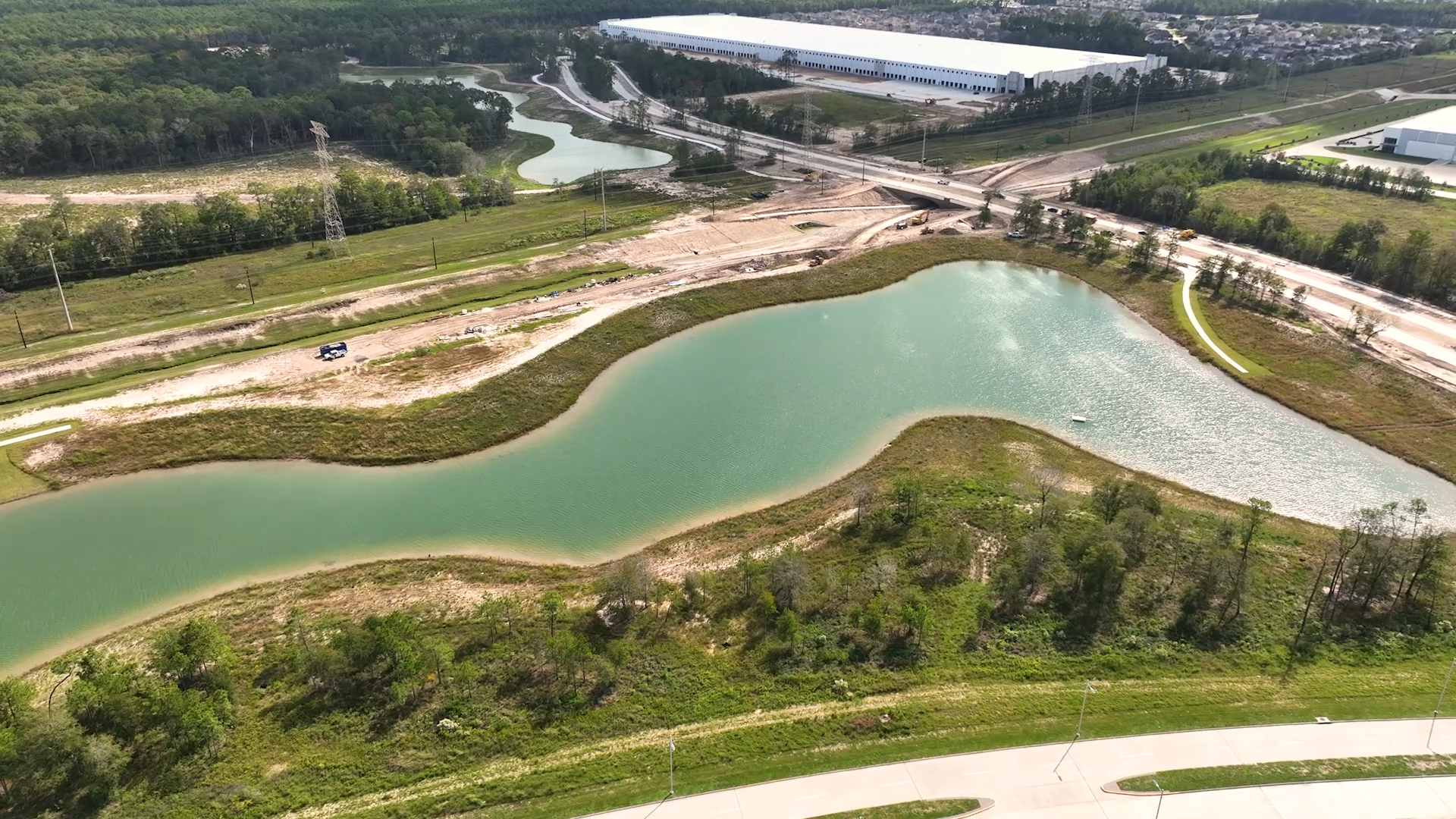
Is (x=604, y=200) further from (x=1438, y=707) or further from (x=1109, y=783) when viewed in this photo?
(x=1438, y=707)

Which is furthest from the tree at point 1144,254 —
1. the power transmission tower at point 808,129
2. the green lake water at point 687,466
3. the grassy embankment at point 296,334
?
the power transmission tower at point 808,129

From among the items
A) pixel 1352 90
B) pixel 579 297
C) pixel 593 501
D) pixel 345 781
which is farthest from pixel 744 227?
pixel 1352 90

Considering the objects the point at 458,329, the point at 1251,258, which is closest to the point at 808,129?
the point at 1251,258

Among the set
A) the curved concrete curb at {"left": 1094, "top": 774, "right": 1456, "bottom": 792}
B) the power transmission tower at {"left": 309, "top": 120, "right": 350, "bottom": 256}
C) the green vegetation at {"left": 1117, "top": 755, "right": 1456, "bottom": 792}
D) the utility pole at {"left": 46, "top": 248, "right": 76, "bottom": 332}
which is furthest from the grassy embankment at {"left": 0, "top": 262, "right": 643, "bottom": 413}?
the green vegetation at {"left": 1117, "top": 755, "right": 1456, "bottom": 792}

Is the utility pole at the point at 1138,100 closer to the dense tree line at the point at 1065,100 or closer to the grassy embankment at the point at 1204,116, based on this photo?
the dense tree line at the point at 1065,100

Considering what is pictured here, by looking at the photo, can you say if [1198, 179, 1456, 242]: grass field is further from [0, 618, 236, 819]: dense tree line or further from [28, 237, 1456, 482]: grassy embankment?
[0, 618, 236, 819]: dense tree line

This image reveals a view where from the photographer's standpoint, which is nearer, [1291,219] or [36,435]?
[36,435]
